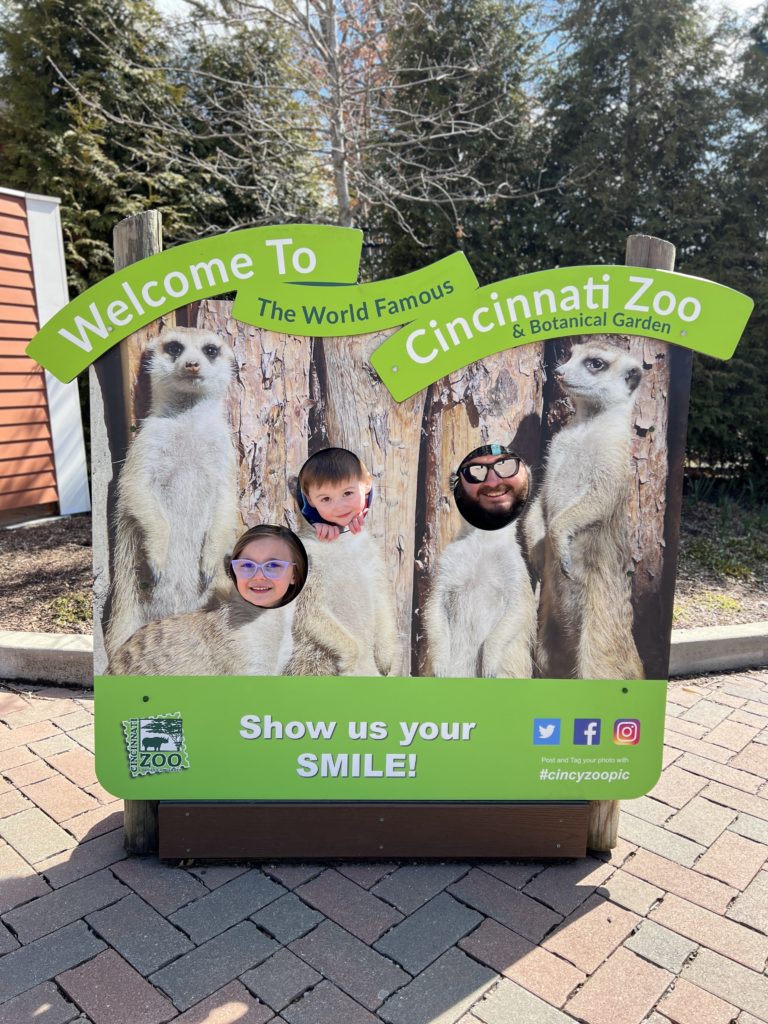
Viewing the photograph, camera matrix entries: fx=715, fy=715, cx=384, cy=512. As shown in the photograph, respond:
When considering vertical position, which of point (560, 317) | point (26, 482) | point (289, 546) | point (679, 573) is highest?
point (560, 317)

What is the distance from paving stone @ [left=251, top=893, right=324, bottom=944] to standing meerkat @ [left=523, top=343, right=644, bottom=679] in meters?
1.03

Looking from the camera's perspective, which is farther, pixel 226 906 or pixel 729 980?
pixel 226 906

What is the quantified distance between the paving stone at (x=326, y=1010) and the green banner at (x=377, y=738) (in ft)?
1.92

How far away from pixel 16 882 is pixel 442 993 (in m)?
1.37

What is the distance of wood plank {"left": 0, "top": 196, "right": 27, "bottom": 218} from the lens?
5922mm

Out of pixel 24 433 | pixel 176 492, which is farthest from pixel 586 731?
pixel 24 433

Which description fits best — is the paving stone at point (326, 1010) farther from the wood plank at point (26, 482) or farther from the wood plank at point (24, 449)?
the wood plank at point (24, 449)

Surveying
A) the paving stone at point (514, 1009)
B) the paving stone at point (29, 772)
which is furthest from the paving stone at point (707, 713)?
the paving stone at point (29, 772)

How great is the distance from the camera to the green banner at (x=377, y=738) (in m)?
2.27

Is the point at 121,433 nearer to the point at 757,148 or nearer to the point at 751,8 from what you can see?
the point at 757,148

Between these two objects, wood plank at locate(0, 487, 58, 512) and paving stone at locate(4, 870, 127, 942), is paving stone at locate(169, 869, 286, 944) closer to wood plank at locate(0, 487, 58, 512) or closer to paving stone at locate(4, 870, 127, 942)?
paving stone at locate(4, 870, 127, 942)

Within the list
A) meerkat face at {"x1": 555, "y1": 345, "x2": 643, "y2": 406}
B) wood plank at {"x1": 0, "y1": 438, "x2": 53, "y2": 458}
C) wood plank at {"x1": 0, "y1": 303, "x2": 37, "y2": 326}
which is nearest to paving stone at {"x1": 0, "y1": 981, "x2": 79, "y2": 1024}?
meerkat face at {"x1": 555, "y1": 345, "x2": 643, "y2": 406}

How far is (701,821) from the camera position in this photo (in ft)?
8.82

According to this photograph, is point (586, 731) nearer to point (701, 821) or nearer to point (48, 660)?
point (701, 821)
